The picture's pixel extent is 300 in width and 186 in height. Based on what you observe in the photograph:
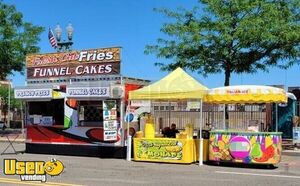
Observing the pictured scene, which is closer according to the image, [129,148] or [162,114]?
[129,148]

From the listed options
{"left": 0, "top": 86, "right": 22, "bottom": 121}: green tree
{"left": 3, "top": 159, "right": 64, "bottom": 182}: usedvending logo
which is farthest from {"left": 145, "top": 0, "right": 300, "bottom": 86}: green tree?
{"left": 0, "top": 86, "right": 22, "bottom": 121}: green tree

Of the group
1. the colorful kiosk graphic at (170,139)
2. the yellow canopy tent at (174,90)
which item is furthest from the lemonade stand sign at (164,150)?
the yellow canopy tent at (174,90)

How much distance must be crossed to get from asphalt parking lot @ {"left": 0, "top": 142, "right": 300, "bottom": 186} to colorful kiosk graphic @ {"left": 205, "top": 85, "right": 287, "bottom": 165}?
361 mm

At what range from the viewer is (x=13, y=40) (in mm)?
A: 37719

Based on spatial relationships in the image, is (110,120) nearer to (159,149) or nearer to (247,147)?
(159,149)

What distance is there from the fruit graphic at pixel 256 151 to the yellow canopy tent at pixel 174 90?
2494 mm

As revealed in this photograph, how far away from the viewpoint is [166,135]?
21109 mm

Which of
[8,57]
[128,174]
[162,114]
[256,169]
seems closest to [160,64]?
[162,114]

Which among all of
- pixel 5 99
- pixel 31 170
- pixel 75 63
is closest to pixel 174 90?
pixel 75 63

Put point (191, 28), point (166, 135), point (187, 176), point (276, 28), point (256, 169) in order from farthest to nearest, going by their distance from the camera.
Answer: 1. point (191, 28)
2. point (276, 28)
3. point (166, 135)
4. point (256, 169)
5. point (187, 176)

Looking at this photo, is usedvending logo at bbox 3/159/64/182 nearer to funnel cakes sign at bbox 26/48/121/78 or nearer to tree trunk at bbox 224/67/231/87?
funnel cakes sign at bbox 26/48/121/78

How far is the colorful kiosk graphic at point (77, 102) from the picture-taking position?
20875 millimetres

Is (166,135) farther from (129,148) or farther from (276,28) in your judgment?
(276,28)

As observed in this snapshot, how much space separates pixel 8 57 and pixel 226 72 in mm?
18564
